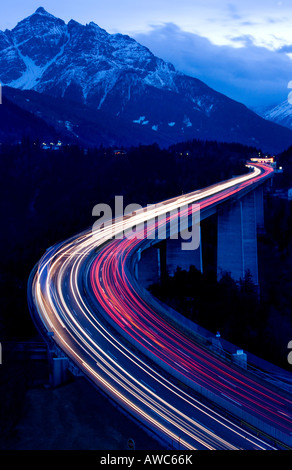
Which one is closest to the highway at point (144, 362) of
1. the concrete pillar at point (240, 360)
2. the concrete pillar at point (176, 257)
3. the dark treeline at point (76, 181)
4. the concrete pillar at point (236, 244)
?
the concrete pillar at point (240, 360)

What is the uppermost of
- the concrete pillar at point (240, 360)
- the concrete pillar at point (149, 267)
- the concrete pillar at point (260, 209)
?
the concrete pillar at point (260, 209)

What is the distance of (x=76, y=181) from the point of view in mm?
135125

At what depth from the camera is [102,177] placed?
428ft

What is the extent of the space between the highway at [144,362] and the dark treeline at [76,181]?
23.8 metres

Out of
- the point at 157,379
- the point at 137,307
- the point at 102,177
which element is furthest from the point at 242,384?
the point at 102,177

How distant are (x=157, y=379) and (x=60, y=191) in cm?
10542

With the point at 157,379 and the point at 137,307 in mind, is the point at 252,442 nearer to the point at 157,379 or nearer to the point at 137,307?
the point at 157,379

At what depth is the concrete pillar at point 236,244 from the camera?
66.5m

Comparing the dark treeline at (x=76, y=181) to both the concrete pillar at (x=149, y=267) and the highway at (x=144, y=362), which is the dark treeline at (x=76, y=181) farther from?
the highway at (x=144, y=362)

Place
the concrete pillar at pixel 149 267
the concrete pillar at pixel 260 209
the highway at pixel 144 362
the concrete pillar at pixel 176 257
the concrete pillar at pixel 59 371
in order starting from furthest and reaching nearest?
the concrete pillar at pixel 260 209, the concrete pillar at pixel 176 257, the concrete pillar at pixel 149 267, the concrete pillar at pixel 59 371, the highway at pixel 144 362

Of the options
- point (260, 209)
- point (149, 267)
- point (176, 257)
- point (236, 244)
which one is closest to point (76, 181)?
point (260, 209)

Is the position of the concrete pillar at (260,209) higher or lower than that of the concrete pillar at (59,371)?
higher

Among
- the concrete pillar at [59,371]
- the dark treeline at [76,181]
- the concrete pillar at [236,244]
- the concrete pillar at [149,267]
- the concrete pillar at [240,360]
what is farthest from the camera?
the dark treeline at [76,181]

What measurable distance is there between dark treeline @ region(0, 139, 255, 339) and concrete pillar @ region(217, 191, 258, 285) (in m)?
19.9
